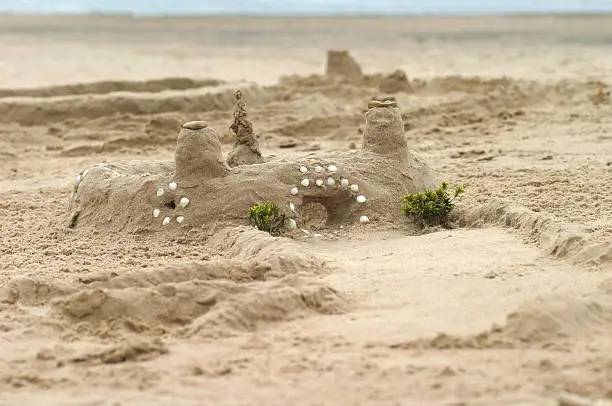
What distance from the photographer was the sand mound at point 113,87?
42.8 feet

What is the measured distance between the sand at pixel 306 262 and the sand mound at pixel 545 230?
0.01 meters

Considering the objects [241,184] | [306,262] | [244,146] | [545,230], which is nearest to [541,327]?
[306,262]

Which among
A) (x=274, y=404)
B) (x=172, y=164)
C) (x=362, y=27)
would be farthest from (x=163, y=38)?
(x=274, y=404)

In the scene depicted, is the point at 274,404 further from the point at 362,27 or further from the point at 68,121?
the point at 362,27

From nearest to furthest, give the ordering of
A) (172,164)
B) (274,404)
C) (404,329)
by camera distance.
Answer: (274,404) < (404,329) < (172,164)

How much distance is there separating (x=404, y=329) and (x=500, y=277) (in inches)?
38.2

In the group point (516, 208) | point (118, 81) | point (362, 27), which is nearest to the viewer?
point (516, 208)

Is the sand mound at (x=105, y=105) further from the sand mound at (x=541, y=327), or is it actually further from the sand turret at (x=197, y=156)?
the sand mound at (x=541, y=327)

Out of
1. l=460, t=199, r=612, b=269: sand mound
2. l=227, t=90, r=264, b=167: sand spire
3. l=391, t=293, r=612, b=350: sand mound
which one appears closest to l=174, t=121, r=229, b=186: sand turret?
l=227, t=90, r=264, b=167: sand spire

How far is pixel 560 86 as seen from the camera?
14336mm

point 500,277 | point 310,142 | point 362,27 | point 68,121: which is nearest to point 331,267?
point 500,277

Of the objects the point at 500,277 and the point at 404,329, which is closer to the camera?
the point at 404,329

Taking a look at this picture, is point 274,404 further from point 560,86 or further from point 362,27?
point 362,27

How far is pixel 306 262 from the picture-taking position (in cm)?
594
